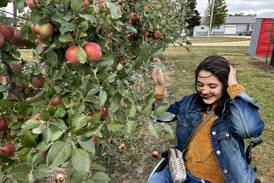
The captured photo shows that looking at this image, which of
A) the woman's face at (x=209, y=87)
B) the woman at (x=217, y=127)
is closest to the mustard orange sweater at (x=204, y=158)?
the woman at (x=217, y=127)

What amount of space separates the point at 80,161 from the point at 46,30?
491 millimetres

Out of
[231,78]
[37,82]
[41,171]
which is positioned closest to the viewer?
[41,171]

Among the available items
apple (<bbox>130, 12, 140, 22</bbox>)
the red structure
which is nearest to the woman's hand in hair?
apple (<bbox>130, 12, 140, 22</bbox>)

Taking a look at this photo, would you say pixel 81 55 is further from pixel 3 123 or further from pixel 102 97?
pixel 3 123

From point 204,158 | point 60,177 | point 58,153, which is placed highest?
point 58,153

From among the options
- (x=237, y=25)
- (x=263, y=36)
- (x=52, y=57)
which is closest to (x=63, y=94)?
(x=52, y=57)

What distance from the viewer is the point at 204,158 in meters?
2.49

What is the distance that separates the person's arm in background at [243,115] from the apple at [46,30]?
57.5 inches

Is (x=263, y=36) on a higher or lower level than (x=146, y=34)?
lower

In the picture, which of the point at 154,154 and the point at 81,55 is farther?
Answer: the point at 154,154

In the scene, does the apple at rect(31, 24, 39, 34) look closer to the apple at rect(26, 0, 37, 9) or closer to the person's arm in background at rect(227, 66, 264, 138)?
the apple at rect(26, 0, 37, 9)

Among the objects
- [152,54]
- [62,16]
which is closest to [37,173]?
[62,16]

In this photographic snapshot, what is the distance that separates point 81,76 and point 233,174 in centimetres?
143

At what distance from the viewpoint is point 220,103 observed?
2.47 meters
